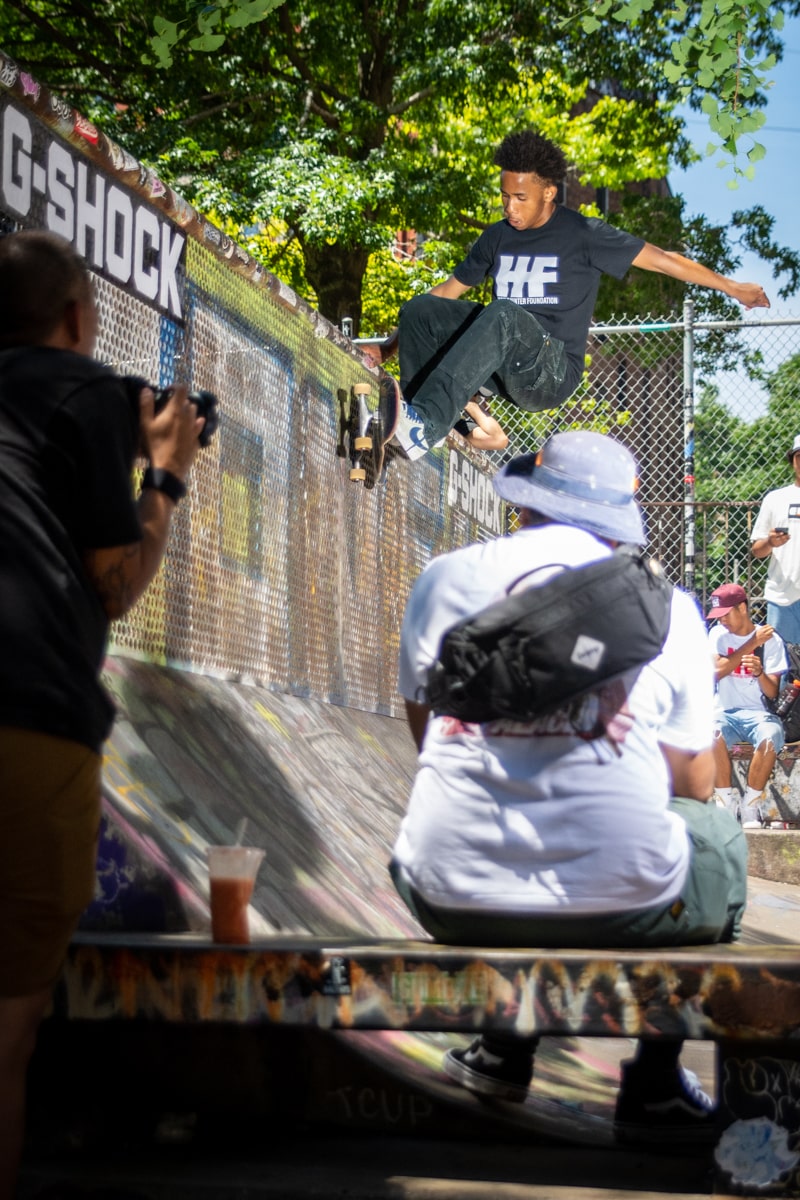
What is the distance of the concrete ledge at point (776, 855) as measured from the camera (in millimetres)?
9008

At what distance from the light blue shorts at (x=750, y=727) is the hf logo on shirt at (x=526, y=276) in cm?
416

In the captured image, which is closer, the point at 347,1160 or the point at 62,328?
the point at 62,328

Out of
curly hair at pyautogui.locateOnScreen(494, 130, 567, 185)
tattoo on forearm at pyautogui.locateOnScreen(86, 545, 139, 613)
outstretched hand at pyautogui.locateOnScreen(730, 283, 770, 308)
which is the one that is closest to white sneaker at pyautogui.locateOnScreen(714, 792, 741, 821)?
outstretched hand at pyautogui.locateOnScreen(730, 283, 770, 308)

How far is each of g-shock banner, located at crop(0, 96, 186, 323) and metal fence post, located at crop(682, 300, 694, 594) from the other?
5366mm

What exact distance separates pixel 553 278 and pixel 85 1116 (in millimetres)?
4497

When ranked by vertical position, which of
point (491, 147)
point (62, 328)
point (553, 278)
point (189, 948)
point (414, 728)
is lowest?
point (189, 948)

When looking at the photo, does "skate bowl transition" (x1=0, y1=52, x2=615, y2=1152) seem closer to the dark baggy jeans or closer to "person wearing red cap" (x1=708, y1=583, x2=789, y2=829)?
the dark baggy jeans

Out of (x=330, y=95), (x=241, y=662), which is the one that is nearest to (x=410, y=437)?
(x=241, y=662)

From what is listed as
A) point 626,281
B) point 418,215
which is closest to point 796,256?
point 626,281

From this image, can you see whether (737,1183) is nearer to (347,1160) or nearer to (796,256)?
(347,1160)

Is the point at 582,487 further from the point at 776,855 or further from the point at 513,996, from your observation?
the point at 776,855

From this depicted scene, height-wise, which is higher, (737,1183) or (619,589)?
(619,589)

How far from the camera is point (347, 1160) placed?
2.97m

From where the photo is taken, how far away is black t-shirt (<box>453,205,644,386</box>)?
21.1 feet
